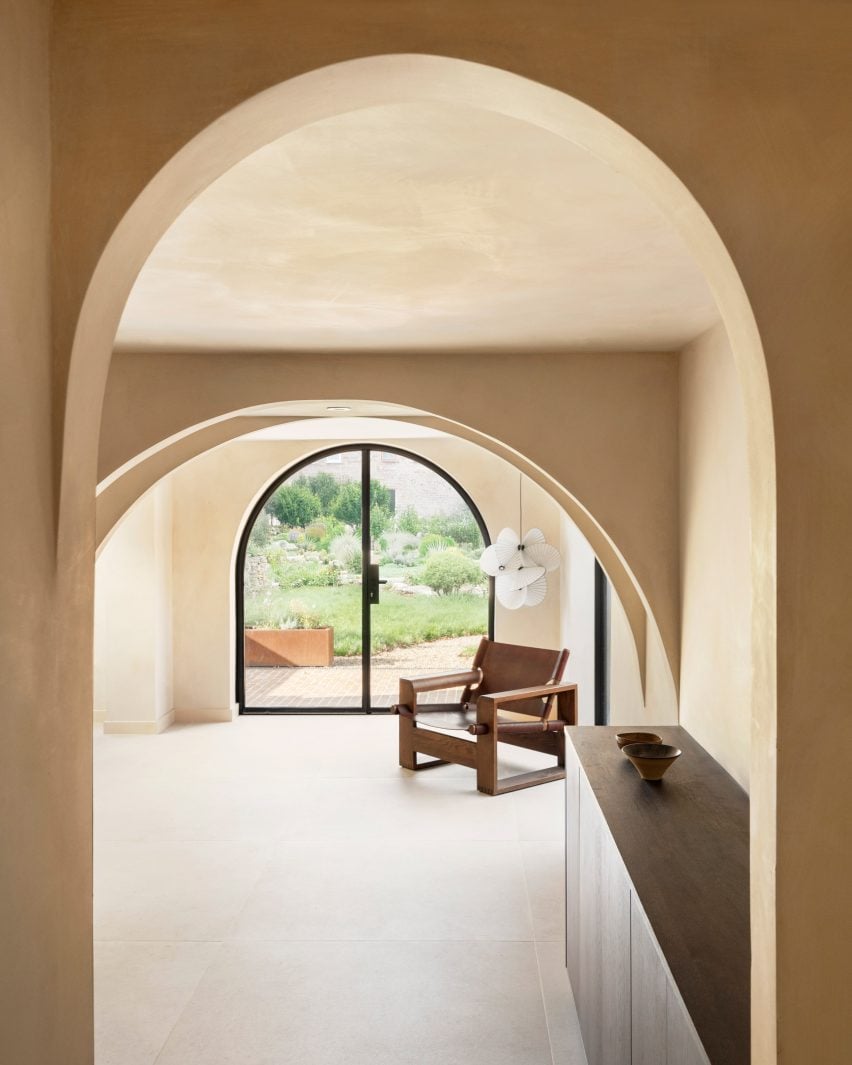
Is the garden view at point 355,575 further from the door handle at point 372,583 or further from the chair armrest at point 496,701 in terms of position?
the chair armrest at point 496,701

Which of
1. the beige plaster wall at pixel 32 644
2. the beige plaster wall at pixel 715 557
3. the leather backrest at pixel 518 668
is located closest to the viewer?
the beige plaster wall at pixel 32 644

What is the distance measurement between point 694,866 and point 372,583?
6.43 metres

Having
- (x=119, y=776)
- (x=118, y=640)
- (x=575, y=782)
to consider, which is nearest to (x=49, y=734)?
(x=575, y=782)

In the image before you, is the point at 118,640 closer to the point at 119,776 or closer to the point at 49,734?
the point at 119,776

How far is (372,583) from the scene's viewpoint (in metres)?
8.63

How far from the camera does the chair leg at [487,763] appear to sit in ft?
19.1

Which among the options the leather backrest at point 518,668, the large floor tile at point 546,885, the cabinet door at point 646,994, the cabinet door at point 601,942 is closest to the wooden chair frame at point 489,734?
the leather backrest at point 518,668

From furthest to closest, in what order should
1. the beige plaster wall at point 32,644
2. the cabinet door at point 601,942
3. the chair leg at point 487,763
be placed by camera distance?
the chair leg at point 487,763 < the cabinet door at point 601,942 < the beige plaster wall at point 32,644

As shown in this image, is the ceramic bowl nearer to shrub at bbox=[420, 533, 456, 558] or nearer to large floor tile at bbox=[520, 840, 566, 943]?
large floor tile at bbox=[520, 840, 566, 943]

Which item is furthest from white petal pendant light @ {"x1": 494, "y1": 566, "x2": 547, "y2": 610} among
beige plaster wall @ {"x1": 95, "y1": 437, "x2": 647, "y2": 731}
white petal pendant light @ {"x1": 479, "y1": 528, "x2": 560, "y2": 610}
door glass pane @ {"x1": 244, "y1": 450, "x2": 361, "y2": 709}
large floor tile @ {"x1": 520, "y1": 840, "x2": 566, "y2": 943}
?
large floor tile @ {"x1": 520, "y1": 840, "x2": 566, "y2": 943}

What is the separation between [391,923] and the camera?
3.98m

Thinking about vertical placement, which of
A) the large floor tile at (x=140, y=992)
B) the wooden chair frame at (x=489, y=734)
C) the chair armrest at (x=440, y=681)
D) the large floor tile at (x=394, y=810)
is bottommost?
the large floor tile at (x=140, y=992)

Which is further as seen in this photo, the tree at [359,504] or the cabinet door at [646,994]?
the tree at [359,504]

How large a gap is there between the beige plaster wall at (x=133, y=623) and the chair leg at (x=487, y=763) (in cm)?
313
